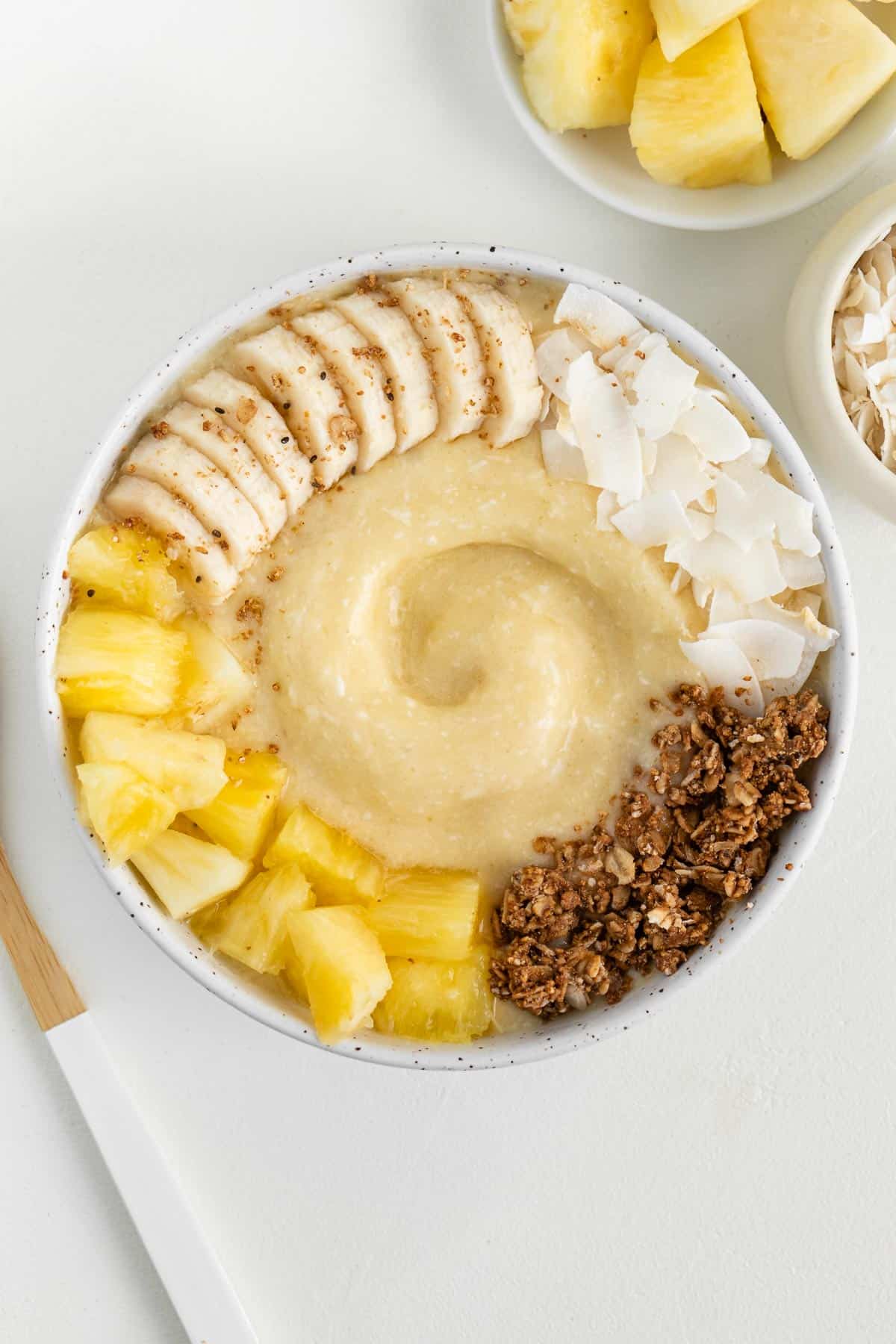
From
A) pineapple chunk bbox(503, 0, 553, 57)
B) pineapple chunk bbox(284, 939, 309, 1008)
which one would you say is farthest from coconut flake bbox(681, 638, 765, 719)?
pineapple chunk bbox(503, 0, 553, 57)

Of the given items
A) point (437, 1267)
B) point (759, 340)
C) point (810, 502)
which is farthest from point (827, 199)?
point (437, 1267)

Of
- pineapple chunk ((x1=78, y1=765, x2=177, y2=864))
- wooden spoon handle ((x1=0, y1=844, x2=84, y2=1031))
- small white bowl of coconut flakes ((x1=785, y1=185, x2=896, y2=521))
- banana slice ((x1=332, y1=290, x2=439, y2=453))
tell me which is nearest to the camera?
pineapple chunk ((x1=78, y1=765, x2=177, y2=864))

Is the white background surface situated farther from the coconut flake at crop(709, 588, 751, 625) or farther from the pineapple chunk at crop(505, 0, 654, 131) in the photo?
the coconut flake at crop(709, 588, 751, 625)

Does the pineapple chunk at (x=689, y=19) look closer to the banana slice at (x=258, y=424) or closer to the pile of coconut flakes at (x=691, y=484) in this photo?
the pile of coconut flakes at (x=691, y=484)

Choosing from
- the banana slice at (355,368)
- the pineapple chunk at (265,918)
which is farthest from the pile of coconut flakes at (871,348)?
the pineapple chunk at (265,918)

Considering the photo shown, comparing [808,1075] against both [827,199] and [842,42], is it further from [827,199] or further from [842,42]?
[842,42]

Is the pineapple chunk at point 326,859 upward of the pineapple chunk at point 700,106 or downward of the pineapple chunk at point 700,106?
downward

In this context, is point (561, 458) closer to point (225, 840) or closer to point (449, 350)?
point (449, 350)
